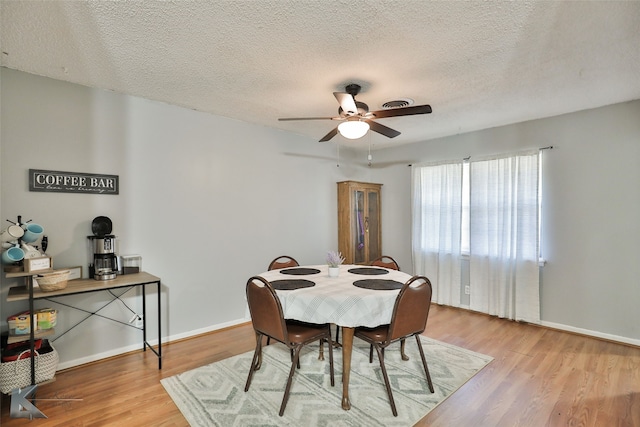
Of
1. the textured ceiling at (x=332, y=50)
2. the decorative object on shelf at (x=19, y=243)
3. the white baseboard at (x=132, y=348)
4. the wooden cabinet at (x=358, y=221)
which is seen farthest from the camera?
the wooden cabinet at (x=358, y=221)

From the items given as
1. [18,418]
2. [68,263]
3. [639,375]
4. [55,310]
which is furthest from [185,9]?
[639,375]

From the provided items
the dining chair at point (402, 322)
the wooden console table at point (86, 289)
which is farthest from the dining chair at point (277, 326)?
the wooden console table at point (86, 289)

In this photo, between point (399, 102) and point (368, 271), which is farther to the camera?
point (399, 102)

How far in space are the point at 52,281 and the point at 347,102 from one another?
2.48m

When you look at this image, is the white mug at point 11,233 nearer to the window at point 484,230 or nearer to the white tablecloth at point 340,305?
the white tablecloth at point 340,305

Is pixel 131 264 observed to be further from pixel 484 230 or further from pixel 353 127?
pixel 484 230

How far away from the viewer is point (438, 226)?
4516 millimetres

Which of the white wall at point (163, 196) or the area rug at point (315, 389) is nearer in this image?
the area rug at point (315, 389)

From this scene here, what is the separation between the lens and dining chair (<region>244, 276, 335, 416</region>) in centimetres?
202

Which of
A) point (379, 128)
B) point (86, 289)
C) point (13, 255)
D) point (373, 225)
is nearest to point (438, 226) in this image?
point (373, 225)

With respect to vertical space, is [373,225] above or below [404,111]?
below

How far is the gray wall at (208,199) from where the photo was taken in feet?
8.42

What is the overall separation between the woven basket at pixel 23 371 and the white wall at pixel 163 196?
1.36ft

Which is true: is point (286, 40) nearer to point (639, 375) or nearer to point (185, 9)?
point (185, 9)
